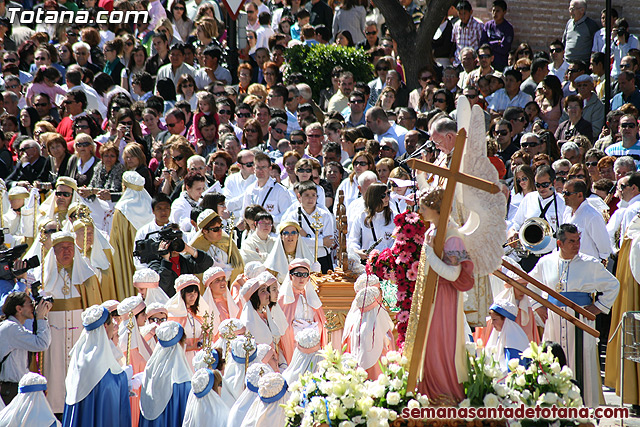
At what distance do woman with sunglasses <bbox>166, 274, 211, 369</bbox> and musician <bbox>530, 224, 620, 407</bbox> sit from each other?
11.0 ft

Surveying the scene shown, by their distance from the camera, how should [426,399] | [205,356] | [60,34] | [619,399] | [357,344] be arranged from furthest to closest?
[60,34], [619,399], [357,344], [205,356], [426,399]

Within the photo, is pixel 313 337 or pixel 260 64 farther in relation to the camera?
pixel 260 64

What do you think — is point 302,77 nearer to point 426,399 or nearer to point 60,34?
point 60,34

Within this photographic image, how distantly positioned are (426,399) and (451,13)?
14484 mm

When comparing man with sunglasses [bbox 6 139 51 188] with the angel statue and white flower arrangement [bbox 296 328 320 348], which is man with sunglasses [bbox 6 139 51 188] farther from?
the angel statue

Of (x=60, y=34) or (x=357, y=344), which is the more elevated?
(x=60, y=34)

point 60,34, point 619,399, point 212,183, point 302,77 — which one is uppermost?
point 60,34

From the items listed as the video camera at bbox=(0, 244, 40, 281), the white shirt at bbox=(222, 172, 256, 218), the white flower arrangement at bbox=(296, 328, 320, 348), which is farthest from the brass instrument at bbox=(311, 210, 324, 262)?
the video camera at bbox=(0, 244, 40, 281)

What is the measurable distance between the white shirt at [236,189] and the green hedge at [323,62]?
14.9 ft

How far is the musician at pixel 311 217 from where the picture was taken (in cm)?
1182

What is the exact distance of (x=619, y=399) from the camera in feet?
34.7

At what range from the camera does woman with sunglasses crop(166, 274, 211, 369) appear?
31.8ft

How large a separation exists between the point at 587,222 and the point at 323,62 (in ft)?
24.1

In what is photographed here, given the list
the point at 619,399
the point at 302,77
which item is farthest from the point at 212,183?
the point at 619,399
